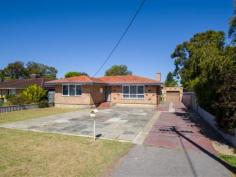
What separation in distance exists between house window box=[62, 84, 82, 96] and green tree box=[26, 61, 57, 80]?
49.8 metres

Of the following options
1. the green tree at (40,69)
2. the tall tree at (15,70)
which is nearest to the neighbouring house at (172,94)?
the green tree at (40,69)

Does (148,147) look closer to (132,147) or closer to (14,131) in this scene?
(132,147)

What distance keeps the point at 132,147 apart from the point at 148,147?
65cm

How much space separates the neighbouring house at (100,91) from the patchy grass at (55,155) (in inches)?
507

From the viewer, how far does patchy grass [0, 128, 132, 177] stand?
5.35 metres

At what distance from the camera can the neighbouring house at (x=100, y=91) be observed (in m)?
22.2

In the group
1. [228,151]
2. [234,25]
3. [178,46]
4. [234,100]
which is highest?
[178,46]

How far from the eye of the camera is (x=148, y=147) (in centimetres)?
770

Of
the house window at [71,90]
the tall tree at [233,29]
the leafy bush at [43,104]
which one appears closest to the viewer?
the tall tree at [233,29]

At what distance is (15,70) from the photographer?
70000 mm

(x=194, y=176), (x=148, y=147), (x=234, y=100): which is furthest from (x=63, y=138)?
(x=234, y=100)

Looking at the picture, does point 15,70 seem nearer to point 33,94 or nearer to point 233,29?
point 33,94

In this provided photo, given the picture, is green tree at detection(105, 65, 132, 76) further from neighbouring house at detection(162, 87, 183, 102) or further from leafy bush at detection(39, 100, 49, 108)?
leafy bush at detection(39, 100, 49, 108)

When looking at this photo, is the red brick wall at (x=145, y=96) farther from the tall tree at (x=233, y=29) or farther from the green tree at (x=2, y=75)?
the green tree at (x=2, y=75)
